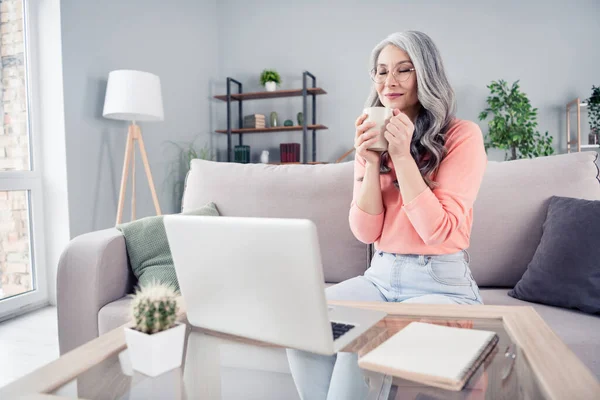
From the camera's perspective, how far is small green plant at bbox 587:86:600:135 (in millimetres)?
3699

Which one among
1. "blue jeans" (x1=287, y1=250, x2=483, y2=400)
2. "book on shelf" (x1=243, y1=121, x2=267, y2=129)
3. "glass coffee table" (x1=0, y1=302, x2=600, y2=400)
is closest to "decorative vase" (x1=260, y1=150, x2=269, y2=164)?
"book on shelf" (x1=243, y1=121, x2=267, y2=129)

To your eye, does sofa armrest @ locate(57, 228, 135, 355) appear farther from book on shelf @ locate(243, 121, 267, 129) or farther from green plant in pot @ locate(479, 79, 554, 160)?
green plant in pot @ locate(479, 79, 554, 160)

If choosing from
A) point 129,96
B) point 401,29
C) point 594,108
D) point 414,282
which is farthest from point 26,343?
point 594,108

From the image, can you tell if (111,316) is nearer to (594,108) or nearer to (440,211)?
(440,211)

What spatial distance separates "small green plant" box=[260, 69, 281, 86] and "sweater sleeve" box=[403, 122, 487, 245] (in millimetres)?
3424

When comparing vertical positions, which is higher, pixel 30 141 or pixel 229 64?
pixel 229 64

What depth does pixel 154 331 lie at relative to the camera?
62 centimetres

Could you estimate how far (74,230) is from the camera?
2.81 m

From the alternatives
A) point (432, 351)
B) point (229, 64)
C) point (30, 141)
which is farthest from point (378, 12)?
point (432, 351)

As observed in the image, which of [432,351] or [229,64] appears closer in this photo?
[432,351]

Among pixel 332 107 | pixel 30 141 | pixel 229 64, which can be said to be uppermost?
pixel 229 64

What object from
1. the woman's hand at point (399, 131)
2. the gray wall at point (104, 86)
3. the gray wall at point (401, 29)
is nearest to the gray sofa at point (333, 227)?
the woman's hand at point (399, 131)

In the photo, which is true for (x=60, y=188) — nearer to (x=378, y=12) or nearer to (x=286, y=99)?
(x=286, y=99)

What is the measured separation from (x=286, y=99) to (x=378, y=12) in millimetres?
1186
